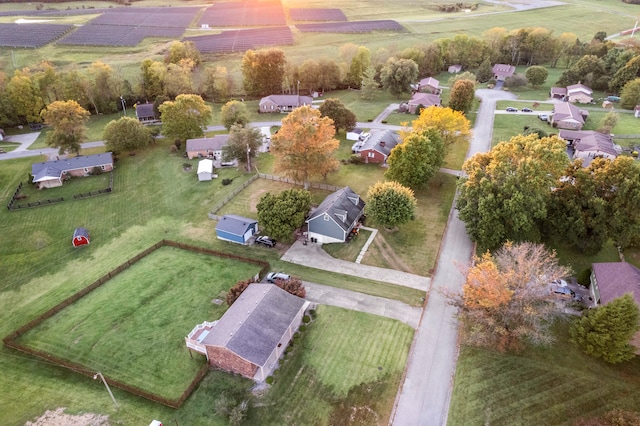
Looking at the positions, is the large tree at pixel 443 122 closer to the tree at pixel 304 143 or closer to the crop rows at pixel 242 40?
the tree at pixel 304 143

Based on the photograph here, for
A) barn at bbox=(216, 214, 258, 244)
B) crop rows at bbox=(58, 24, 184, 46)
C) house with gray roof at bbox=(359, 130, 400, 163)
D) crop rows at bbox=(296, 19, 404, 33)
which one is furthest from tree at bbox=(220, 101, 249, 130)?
crop rows at bbox=(296, 19, 404, 33)

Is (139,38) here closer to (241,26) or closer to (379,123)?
(241,26)

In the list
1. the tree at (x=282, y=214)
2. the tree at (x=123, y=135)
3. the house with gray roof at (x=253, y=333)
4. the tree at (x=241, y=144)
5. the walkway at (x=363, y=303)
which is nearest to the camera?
the house with gray roof at (x=253, y=333)

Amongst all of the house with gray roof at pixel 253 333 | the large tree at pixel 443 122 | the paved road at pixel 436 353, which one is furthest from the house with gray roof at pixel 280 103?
the house with gray roof at pixel 253 333

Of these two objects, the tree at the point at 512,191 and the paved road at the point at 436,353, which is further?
the tree at the point at 512,191

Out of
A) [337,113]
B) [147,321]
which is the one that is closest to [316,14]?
[337,113]

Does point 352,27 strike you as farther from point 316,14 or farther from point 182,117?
point 182,117

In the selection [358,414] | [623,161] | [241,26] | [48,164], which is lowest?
[358,414]

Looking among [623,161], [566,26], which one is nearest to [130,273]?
[623,161]
